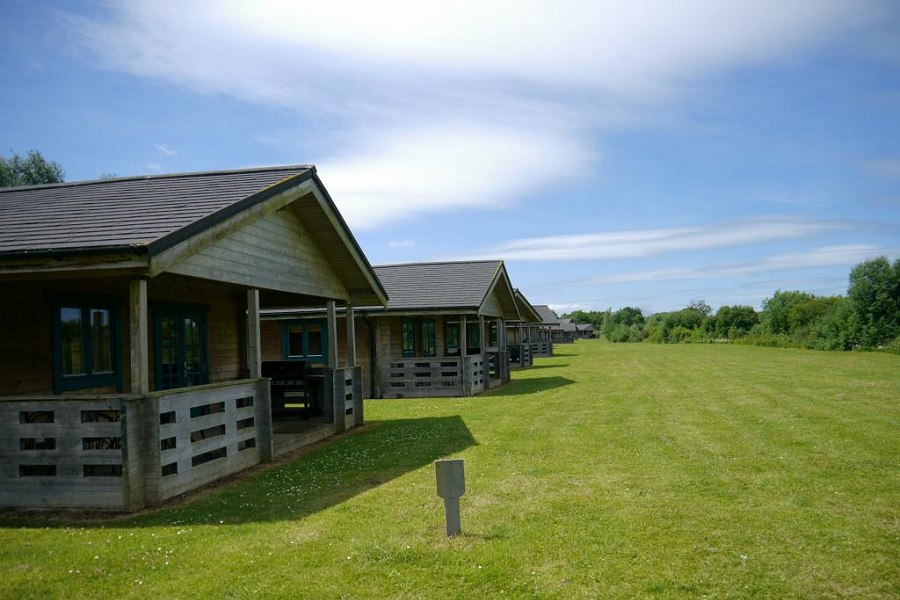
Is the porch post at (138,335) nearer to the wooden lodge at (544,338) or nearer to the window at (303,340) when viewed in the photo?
the window at (303,340)

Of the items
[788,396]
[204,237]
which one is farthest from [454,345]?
[204,237]

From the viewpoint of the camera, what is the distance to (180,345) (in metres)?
12.6

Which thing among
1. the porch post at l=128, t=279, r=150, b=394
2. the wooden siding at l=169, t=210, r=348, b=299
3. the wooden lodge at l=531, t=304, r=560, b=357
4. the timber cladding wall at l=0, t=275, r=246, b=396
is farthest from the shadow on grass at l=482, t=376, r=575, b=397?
the wooden lodge at l=531, t=304, r=560, b=357

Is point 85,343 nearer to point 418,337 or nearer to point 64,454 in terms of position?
point 64,454

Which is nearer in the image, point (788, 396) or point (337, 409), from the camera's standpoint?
point (337, 409)

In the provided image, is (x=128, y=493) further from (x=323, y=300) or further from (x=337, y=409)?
(x=323, y=300)

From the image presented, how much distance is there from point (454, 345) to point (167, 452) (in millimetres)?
21747

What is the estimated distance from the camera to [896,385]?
20375 mm

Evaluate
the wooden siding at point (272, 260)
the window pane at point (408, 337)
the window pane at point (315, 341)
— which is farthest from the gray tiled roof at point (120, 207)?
the window pane at point (315, 341)

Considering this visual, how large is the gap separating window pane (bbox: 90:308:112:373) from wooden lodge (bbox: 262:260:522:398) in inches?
407

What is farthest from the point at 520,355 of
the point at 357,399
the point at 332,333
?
the point at 332,333

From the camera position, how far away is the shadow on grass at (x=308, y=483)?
7391mm

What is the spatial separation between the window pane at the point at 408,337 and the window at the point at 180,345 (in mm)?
11470

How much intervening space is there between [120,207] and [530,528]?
704 centimetres
